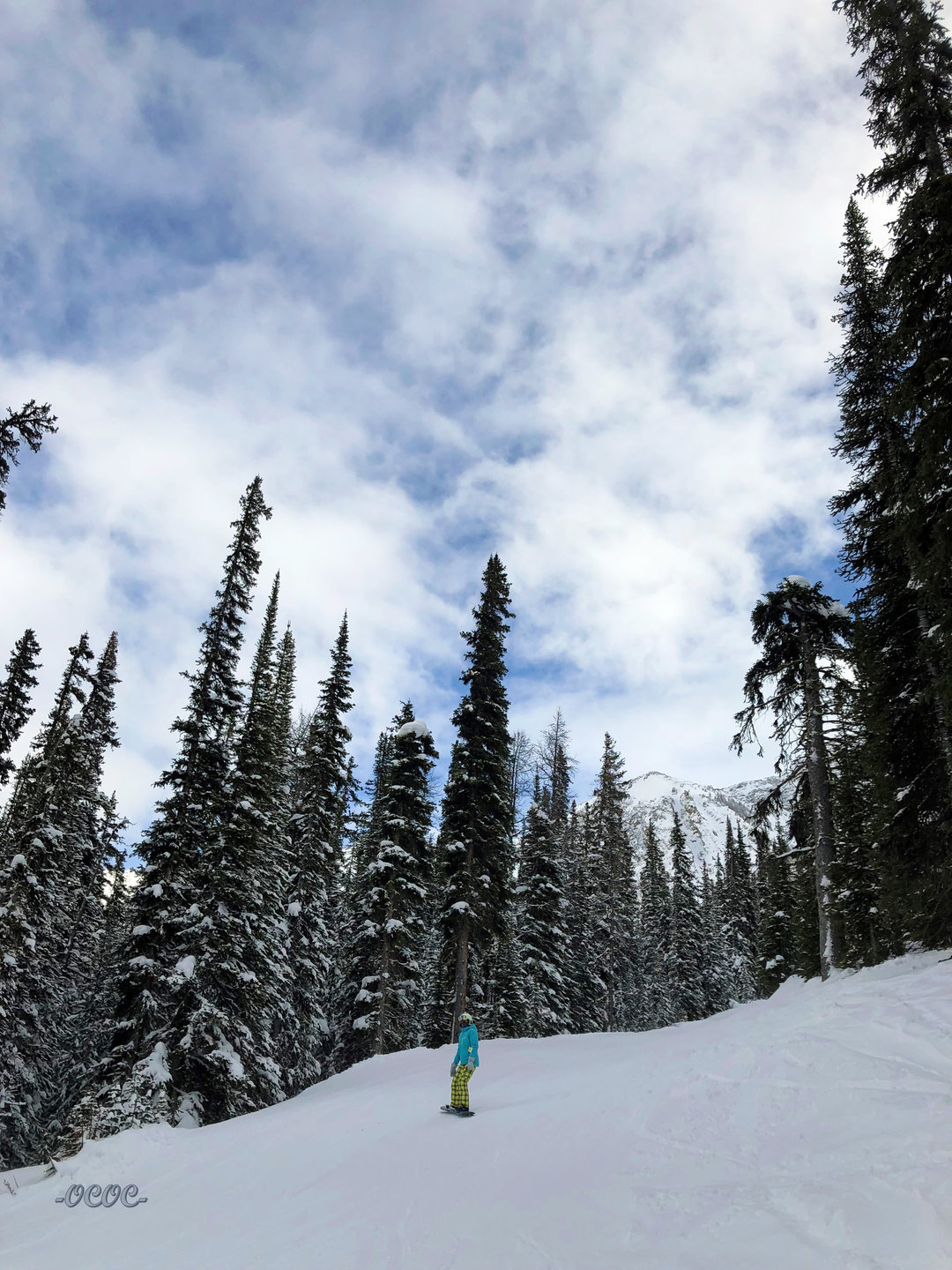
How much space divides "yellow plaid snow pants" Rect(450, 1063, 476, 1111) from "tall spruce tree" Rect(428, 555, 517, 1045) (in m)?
12.2

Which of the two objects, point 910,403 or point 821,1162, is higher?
point 910,403

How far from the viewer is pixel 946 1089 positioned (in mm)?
7082

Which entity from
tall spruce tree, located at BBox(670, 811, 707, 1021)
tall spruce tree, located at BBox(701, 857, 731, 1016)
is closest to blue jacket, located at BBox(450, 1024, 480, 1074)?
Answer: tall spruce tree, located at BBox(670, 811, 707, 1021)

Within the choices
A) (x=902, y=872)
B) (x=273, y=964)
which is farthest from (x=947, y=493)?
(x=273, y=964)

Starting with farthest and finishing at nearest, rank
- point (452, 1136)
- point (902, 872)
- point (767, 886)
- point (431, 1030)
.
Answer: point (767, 886) < point (431, 1030) < point (902, 872) < point (452, 1136)

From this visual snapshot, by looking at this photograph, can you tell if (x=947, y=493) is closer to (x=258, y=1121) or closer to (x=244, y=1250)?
(x=244, y=1250)

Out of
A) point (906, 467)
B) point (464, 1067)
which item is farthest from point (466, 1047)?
point (906, 467)

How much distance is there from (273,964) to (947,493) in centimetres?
2374

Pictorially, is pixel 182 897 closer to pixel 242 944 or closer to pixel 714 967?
pixel 242 944

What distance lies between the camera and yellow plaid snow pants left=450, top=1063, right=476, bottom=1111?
11.9 meters

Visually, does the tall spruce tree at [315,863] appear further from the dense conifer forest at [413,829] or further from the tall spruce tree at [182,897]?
the tall spruce tree at [182,897]

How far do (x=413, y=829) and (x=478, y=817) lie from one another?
3675 millimetres

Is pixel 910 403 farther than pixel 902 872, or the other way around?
pixel 902 872

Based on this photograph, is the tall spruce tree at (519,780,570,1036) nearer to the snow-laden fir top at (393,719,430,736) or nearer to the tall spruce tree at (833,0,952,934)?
the snow-laden fir top at (393,719,430,736)
